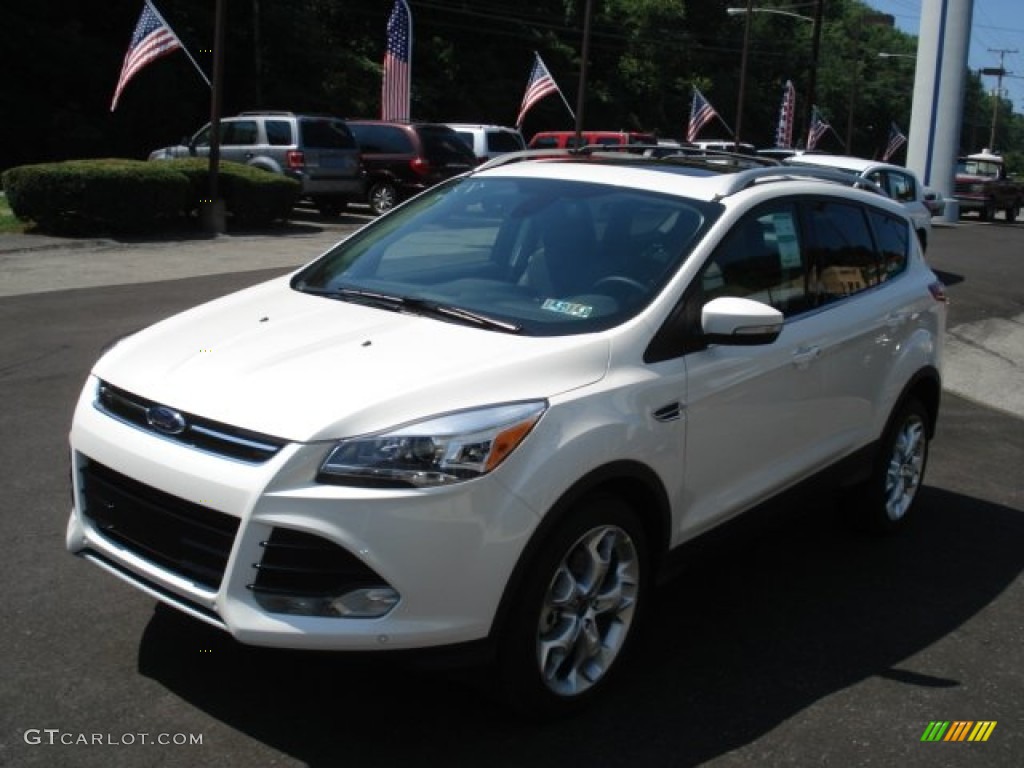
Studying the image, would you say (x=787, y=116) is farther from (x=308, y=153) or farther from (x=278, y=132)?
(x=308, y=153)

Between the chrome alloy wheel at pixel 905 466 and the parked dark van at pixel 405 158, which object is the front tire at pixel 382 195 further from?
the chrome alloy wheel at pixel 905 466

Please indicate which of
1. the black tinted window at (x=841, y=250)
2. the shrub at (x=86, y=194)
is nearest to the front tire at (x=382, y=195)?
the shrub at (x=86, y=194)

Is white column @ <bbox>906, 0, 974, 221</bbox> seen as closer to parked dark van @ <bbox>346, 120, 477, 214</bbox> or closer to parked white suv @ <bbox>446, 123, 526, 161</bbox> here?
parked white suv @ <bbox>446, 123, 526, 161</bbox>

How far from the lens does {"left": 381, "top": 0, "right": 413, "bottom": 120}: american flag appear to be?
24766 millimetres

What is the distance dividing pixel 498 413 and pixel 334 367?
53cm

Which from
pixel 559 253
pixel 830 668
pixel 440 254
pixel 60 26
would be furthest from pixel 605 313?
pixel 60 26

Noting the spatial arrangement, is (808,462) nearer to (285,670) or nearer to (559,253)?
(559,253)

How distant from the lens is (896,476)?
18.1 ft

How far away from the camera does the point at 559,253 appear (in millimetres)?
4180

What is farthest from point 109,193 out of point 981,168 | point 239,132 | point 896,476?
point 981,168

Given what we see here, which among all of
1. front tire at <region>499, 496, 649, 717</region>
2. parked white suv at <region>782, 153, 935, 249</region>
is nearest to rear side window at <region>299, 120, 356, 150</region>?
parked white suv at <region>782, 153, 935, 249</region>

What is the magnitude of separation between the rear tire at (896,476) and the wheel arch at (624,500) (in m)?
1.90

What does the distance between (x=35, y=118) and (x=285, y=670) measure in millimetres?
35045

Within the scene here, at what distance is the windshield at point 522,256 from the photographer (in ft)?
12.7
